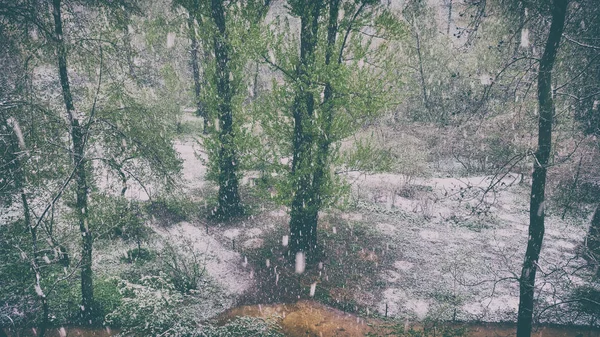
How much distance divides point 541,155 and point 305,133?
5.20 m

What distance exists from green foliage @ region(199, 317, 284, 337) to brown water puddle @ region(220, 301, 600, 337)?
0.37m

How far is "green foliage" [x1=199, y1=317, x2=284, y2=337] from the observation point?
6918 millimetres

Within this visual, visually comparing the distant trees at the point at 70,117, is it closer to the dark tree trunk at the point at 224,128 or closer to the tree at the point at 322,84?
the tree at the point at 322,84

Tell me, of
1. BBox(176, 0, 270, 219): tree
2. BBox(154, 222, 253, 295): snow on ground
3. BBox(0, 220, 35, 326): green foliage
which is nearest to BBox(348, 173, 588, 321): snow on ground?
BBox(154, 222, 253, 295): snow on ground

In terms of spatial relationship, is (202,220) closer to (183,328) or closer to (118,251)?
(118,251)

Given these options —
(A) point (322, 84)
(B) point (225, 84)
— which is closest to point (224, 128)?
(B) point (225, 84)

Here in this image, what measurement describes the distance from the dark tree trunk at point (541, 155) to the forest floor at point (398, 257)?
0.90m

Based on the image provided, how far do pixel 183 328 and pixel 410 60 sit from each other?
21553mm

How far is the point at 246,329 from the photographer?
7.14 metres

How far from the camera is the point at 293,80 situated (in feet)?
28.8

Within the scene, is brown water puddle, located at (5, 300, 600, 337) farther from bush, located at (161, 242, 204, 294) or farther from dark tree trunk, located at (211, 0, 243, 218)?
dark tree trunk, located at (211, 0, 243, 218)

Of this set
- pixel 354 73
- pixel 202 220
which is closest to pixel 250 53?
pixel 354 73

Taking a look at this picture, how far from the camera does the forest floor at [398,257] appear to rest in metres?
8.88

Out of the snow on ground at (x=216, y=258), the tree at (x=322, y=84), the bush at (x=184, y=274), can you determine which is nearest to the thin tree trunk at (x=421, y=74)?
the tree at (x=322, y=84)
